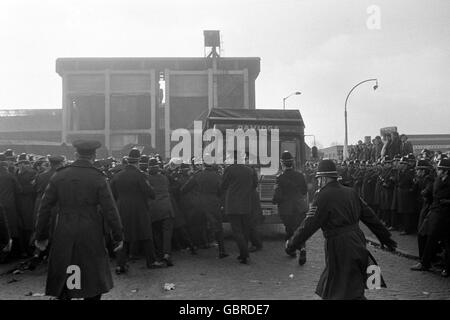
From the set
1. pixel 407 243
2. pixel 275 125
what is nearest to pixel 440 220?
pixel 407 243

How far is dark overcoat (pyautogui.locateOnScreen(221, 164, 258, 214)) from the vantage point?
9188 millimetres

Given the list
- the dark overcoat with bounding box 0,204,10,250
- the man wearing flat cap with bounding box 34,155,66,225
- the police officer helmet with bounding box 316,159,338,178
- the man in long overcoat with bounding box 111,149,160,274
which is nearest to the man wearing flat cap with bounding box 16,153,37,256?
the man wearing flat cap with bounding box 34,155,66,225

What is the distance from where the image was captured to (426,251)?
7992 millimetres

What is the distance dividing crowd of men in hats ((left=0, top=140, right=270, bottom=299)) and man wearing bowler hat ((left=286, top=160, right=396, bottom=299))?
6.93 feet

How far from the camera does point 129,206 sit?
840 cm

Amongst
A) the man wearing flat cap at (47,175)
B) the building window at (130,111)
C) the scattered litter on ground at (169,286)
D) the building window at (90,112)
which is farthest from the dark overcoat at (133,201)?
the building window at (90,112)

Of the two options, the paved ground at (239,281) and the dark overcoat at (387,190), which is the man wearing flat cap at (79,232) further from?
the dark overcoat at (387,190)

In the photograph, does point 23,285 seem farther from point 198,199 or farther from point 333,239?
point 333,239

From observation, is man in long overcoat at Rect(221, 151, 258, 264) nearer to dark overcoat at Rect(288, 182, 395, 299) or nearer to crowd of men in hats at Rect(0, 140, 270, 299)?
crowd of men in hats at Rect(0, 140, 270, 299)

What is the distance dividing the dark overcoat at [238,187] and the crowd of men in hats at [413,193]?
81.5 inches

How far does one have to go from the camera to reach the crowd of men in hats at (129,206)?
514 cm
